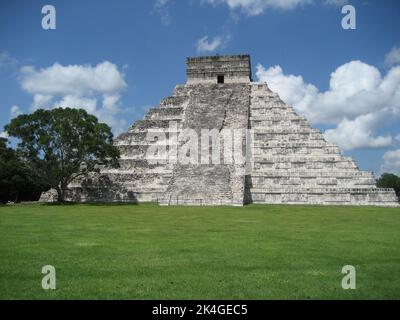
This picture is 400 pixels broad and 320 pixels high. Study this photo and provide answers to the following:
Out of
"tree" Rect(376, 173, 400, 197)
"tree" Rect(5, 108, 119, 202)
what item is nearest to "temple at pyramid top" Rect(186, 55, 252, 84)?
"tree" Rect(5, 108, 119, 202)

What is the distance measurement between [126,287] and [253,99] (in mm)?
30744

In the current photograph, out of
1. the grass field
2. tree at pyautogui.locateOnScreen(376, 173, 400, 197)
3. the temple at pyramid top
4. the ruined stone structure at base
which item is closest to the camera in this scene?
the grass field

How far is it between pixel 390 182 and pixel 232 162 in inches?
1882

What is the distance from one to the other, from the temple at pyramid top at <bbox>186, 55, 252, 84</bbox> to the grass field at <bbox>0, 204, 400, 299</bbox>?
82.8ft

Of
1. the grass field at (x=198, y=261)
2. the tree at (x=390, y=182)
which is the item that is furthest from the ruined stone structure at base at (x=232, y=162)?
the tree at (x=390, y=182)

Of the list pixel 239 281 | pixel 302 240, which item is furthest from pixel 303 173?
pixel 239 281

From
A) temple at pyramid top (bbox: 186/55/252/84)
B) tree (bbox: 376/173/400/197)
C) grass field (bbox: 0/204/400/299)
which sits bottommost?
grass field (bbox: 0/204/400/299)

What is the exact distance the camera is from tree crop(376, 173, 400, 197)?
69188 mm

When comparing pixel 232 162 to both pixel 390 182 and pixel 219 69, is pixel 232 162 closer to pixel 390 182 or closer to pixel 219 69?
pixel 219 69

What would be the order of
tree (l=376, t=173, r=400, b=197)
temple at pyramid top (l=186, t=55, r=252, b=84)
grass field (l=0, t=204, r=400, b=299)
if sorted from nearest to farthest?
grass field (l=0, t=204, r=400, b=299) < temple at pyramid top (l=186, t=55, r=252, b=84) < tree (l=376, t=173, r=400, b=197)

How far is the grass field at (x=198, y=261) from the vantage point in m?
6.98

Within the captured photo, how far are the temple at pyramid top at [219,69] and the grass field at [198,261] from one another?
82.8ft

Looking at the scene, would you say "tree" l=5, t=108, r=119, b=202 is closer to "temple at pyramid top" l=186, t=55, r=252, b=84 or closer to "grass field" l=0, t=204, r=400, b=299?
"temple at pyramid top" l=186, t=55, r=252, b=84
